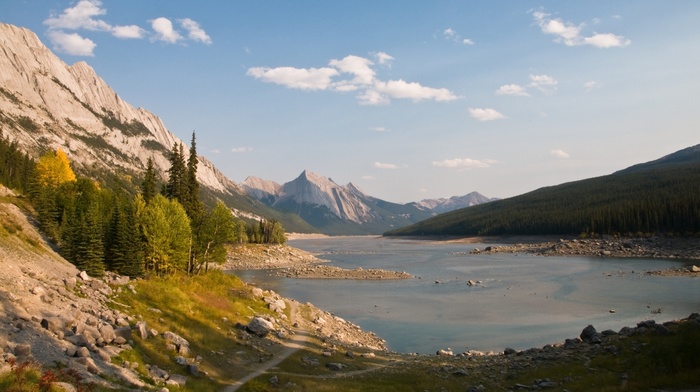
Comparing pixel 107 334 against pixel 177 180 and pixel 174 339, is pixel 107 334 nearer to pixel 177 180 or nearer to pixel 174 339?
pixel 174 339

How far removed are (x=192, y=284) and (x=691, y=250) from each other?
137m

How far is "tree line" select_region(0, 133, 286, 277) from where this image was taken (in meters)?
50.7

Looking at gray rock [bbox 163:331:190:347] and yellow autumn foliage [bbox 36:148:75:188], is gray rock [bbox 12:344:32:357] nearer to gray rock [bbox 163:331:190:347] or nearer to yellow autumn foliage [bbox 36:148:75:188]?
gray rock [bbox 163:331:190:347]

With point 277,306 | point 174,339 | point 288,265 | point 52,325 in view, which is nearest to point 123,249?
point 277,306

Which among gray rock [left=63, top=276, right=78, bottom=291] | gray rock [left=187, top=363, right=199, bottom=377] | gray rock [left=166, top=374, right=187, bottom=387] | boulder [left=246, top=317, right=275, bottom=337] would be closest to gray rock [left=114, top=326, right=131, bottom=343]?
gray rock [left=166, top=374, right=187, bottom=387]

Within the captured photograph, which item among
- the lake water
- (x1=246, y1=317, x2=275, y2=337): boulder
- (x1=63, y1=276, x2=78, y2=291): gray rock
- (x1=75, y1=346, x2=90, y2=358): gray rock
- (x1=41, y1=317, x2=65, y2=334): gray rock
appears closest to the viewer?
(x1=75, y1=346, x2=90, y2=358): gray rock

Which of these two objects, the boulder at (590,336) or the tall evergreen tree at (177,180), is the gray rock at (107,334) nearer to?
the boulder at (590,336)

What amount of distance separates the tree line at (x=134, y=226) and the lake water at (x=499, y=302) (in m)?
20.4

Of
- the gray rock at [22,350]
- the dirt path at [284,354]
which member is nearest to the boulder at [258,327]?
the dirt path at [284,354]

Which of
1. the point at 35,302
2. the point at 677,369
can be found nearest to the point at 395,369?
the point at 677,369

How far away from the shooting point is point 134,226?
54281 mm

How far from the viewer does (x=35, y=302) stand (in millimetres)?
24109

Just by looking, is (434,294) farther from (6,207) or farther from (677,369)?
(6,207)

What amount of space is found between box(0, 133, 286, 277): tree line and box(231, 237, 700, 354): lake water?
A: 67.0ft
